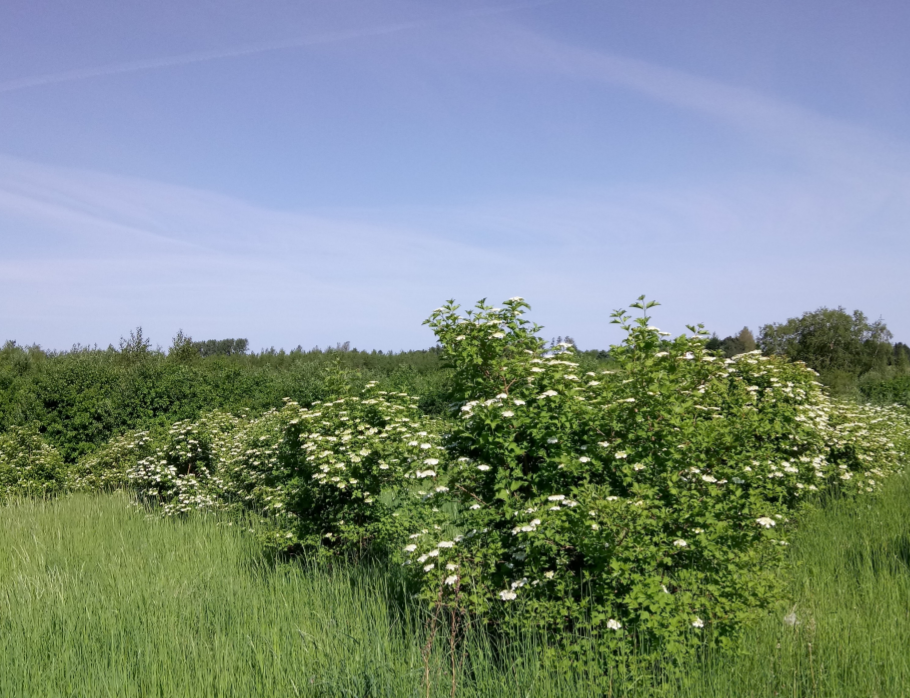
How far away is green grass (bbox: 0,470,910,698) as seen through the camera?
3.71 m

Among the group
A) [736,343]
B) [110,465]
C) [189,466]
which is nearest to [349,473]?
[189,466]

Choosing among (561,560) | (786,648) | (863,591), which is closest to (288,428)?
(561,560)

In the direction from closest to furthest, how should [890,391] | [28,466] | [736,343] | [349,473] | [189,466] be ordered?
[349,473]
[189,466]
[28,466]
[890,391]
[736,343]

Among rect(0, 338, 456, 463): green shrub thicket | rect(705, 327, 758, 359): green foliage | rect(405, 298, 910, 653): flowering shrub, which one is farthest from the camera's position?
rect(705, 327, 758, 359): green foliage

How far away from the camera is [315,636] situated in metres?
4.48

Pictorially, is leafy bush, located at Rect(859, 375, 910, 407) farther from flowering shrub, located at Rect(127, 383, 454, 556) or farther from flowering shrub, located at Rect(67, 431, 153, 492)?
flowering shrub, located at Rect(67, 431, 153, 492)

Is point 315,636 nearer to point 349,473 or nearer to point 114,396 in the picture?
point 349,473

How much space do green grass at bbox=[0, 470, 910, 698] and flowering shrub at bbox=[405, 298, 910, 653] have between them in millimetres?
341

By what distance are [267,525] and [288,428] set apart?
1.67 meters

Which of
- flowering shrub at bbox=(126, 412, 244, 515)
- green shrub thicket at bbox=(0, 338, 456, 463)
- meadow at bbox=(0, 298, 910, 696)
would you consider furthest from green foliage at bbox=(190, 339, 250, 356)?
meadow at bbox=(0, 298, 910, 696)

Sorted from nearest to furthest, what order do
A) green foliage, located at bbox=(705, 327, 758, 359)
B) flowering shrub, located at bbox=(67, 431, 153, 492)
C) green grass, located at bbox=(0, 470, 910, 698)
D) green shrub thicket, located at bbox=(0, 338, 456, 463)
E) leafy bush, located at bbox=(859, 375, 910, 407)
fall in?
green grass, located at bbox=(0, 470, 910, 698) → flowering shrub, located at bbox=(67, 431, 153, 492) → green shrub thicket, located at bbox=(0, 338, 456, 463) → leafy bush, located at bbox=(859, 375, 910, 407) → green foliage, located at bbox=(705, 327, 758, 359)

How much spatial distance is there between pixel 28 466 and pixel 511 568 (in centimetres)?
1190

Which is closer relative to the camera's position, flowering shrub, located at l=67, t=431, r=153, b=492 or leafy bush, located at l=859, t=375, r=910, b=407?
flowering shrub, located at l=67, t=431, r=153, b=492

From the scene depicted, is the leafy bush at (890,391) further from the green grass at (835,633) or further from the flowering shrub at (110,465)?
the flowering shrub at (110,465)
